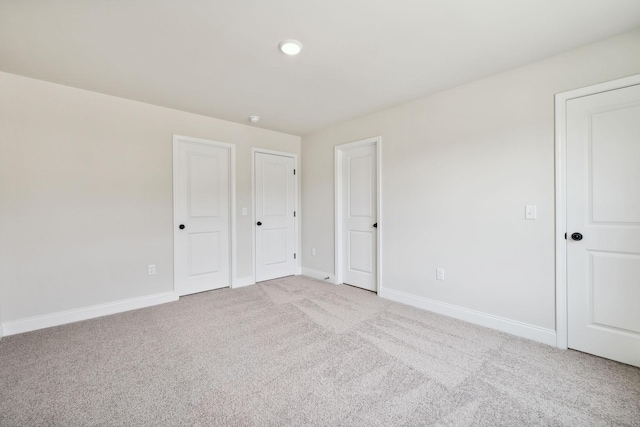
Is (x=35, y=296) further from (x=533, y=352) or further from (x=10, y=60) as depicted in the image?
(x=533, y=352)

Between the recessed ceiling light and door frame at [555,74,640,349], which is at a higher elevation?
the recessed ceiling light

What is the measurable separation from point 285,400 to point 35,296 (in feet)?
9.04

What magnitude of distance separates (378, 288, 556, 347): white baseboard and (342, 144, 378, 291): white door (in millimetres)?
501

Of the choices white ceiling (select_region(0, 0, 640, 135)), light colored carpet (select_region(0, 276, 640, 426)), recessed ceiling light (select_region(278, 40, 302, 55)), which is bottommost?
light colored carpet (select_region(0, 276, 640, 426))

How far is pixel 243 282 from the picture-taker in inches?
158

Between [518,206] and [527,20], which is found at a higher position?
[527,20]

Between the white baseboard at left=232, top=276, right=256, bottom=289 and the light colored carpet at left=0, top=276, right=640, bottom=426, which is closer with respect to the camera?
the light colored carpet at left=0, top=276, right=640, bottom=426

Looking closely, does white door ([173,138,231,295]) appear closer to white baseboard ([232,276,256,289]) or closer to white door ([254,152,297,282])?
white baseboard ([232,276,256,289])

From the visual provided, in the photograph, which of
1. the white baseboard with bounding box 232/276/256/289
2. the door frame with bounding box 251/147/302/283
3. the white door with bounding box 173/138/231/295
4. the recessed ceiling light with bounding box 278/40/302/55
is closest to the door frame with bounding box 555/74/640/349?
the recessed ceiling light with bounding box 278/40/302/55

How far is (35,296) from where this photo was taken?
103 inches

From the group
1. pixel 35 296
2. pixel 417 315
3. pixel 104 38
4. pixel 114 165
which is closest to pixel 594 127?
pixel 417 315

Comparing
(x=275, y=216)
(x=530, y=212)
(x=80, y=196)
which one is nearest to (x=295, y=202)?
(x=275, y=216)

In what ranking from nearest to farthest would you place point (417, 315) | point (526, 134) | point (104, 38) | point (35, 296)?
point (104, 38), point (526, 134), point (35, 296), point (417, 315)

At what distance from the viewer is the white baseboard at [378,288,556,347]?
2301mm
